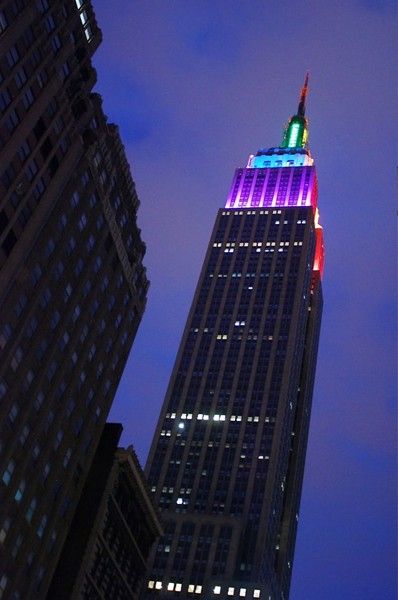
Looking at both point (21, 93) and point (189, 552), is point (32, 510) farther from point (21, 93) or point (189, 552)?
point (189, 552)

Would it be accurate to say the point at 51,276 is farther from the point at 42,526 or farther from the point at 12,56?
the point at 42,526

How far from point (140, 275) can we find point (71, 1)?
41.2 m

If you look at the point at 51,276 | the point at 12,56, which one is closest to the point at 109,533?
the point at 51,276

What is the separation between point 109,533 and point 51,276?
138 ft

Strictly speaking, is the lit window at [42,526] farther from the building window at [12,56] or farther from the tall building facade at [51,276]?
the building window at [12,56]

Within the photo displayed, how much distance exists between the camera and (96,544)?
11506 centimetres

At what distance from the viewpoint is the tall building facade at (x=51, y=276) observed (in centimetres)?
9256

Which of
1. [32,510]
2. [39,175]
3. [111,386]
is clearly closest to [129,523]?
[111,386]

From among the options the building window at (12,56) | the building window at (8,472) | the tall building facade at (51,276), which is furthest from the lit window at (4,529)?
the building window at (12,56)

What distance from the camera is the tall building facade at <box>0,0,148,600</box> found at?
92562 mm

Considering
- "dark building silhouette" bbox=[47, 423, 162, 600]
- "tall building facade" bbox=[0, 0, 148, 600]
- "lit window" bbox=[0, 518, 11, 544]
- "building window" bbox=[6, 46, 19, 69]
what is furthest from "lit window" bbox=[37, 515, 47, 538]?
"building window" bbox=[6, 46, 19, 69]

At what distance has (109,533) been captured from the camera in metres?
122

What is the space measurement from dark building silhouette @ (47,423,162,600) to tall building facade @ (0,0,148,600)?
24.0 feet

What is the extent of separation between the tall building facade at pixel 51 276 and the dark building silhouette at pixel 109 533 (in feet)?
24.0
